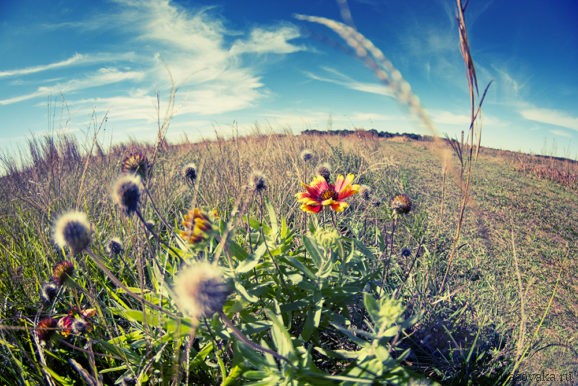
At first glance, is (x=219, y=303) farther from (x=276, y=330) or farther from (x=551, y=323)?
(x=551, y=323)

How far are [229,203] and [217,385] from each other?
57.9 inches

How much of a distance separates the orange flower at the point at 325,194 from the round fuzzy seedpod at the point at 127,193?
580mm

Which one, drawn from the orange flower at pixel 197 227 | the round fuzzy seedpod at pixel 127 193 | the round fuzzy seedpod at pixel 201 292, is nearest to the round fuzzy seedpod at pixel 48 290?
the round fuzzy seedpod at pixel 127 193

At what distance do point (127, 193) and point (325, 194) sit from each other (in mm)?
723

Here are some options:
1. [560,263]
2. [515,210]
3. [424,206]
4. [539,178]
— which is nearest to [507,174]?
[539,178]

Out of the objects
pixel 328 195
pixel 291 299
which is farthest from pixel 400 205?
pixel 291 299

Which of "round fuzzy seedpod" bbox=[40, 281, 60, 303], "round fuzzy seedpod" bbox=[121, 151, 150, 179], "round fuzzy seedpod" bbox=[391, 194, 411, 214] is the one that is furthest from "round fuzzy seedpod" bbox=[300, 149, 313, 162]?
"round fuzzy seedpod" bbox=[40, 281, 60, 303]

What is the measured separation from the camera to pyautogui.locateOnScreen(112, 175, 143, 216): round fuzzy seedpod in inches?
30.7

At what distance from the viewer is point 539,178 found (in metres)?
4.38

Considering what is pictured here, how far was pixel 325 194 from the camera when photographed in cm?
128

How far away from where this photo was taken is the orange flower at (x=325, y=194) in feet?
3.83

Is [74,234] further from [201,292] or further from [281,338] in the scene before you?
[281,338]

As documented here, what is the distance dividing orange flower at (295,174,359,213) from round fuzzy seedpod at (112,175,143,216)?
0.58m

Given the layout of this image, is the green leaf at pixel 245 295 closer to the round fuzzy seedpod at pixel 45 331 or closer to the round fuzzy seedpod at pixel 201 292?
the round fuzzy seedpod at pixel 201 292
